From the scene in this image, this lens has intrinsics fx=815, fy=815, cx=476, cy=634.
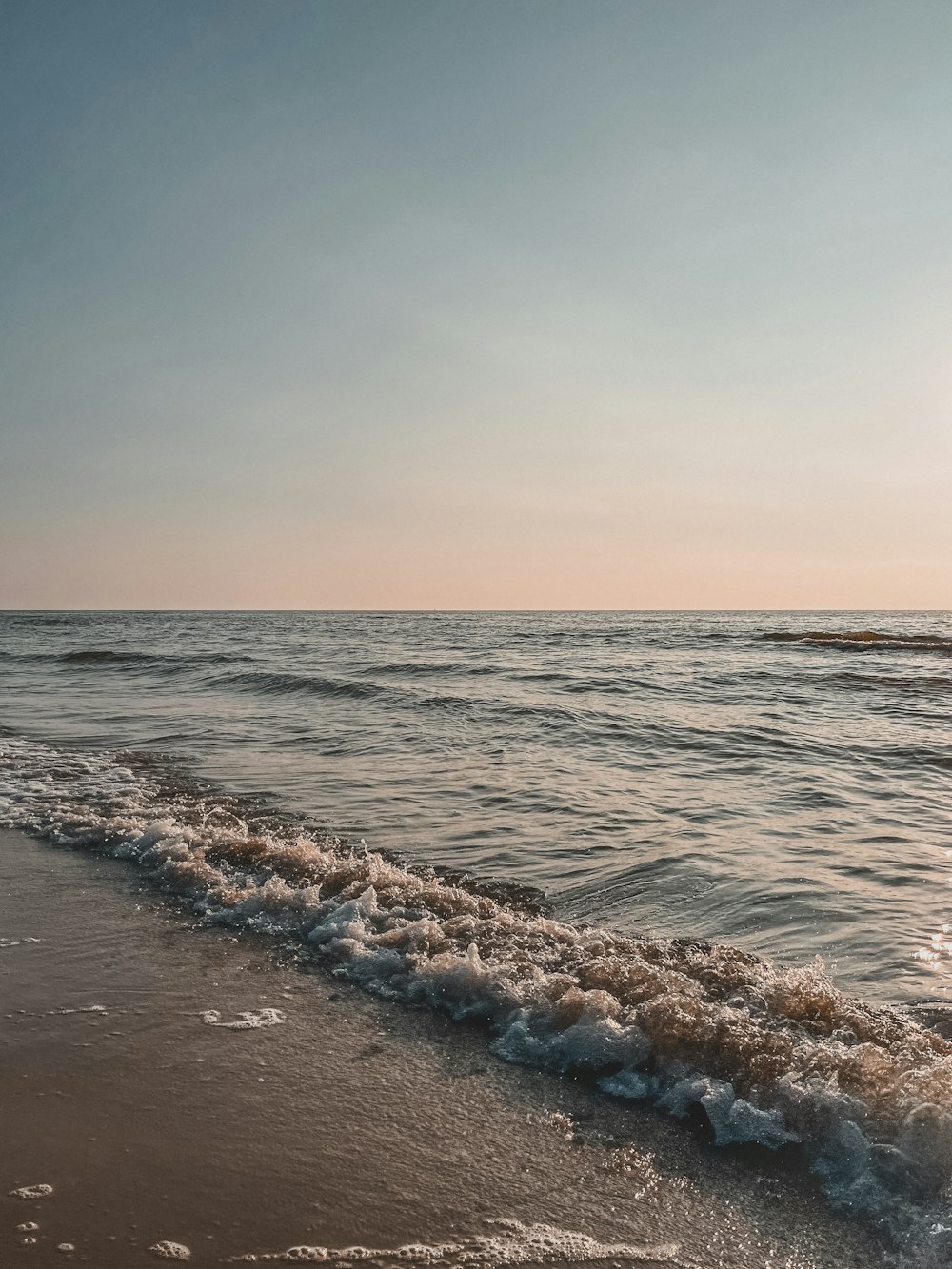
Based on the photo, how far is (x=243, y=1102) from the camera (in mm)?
3154

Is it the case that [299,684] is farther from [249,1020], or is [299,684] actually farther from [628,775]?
[249,1020]

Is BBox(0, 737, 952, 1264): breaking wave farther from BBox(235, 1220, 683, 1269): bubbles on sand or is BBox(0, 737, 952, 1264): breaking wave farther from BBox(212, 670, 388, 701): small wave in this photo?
BBox(212, 670, 388, 701): small wave

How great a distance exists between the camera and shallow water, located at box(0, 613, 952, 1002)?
5.55 meters

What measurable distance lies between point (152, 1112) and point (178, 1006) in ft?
2.99

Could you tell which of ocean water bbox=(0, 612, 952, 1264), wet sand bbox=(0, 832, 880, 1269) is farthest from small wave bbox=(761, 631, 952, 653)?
wet sand bbox=(0, 832, 880, 1269)

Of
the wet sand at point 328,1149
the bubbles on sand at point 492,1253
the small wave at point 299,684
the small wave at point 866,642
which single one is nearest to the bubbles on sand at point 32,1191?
the wet sand at point 328,1149

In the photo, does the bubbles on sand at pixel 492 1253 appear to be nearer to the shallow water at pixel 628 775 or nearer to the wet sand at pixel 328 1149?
the wet sand at pixel 328 1149

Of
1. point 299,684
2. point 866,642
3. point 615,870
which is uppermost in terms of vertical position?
point 866,642

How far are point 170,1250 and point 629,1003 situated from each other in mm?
2317

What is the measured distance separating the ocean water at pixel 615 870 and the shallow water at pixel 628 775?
1.9 inches

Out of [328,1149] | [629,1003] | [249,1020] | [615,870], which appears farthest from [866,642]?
[328,1149]

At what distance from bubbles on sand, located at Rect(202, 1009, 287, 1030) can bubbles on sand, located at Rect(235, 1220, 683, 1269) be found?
1437 millimetres

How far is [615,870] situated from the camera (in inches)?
250

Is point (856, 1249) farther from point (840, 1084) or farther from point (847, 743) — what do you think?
point (847, 743)
